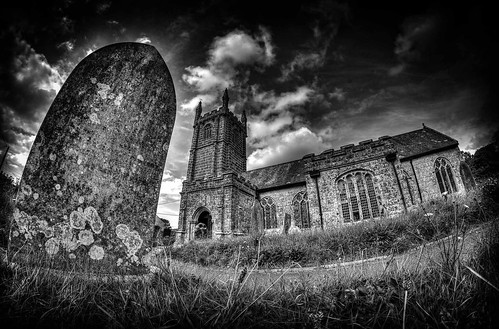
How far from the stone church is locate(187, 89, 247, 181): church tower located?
5429mm

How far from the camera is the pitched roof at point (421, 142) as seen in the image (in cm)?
1569

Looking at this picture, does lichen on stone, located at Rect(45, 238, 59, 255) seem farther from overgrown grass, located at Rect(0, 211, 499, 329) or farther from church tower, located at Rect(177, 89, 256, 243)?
church tower, located at Rect(177, 89, 256, 243)

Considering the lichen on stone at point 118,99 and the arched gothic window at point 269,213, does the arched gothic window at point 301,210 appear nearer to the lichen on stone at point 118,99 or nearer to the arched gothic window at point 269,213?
the arched gothic window at point 269,213

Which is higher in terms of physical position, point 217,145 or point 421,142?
point 217,145

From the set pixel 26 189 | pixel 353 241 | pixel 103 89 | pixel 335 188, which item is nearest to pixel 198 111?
pixel 335 188

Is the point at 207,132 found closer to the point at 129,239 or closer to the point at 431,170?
the point at 431,170

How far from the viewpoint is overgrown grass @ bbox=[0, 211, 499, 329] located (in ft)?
4.22

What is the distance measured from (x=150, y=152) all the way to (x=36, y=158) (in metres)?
1.03

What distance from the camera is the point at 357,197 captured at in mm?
13578

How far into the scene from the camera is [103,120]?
98.7 inches

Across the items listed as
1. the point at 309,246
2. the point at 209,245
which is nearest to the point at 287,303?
the point at 309,246

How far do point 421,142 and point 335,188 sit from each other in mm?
9148

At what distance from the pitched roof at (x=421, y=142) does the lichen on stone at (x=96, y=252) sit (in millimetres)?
19035

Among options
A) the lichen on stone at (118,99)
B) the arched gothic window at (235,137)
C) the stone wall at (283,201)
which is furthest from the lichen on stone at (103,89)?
the arched gothic window at (235,137)
